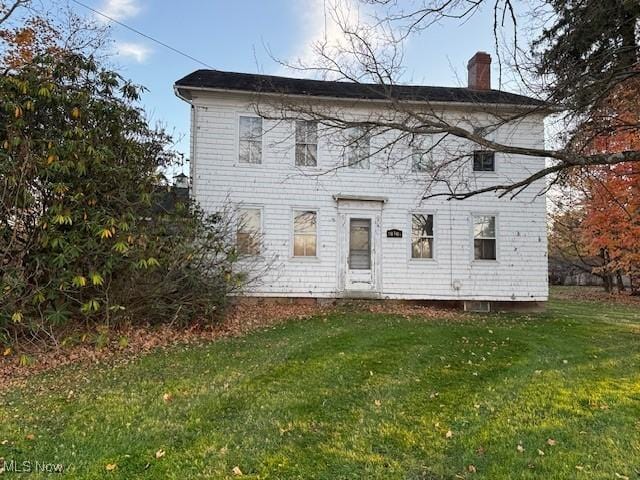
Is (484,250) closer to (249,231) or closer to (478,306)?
(478,306)

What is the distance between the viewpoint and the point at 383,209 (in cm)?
1262

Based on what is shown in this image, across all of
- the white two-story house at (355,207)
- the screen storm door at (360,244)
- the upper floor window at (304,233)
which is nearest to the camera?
the white two-story house at (355,207)

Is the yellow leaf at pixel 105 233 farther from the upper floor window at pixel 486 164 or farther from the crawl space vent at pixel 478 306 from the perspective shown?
the upper floor window at pixel 486 164

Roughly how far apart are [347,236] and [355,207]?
868 mm

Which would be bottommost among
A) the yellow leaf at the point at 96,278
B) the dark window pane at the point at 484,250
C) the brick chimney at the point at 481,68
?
the yellow leaf at the point at 96,278

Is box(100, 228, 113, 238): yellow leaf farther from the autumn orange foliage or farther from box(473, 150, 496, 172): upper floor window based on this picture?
the autumn orange foliage

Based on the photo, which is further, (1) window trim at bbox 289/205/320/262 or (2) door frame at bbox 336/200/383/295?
(2) door frame at bbox 336/200/383/295

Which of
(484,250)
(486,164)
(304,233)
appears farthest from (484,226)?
(304,233)

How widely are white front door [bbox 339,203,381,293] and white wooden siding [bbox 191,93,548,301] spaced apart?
0.22 meters

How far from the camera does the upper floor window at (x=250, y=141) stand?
12.2 meters

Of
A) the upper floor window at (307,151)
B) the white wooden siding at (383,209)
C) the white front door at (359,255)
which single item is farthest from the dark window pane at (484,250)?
the upper floor window at (307,151)

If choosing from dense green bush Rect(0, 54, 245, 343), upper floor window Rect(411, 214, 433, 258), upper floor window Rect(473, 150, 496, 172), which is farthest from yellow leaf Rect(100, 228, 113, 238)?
upper floor window Rect(473, 150, 496, 172)

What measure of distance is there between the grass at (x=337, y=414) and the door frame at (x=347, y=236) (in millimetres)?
5201

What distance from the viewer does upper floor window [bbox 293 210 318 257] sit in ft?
40.8
